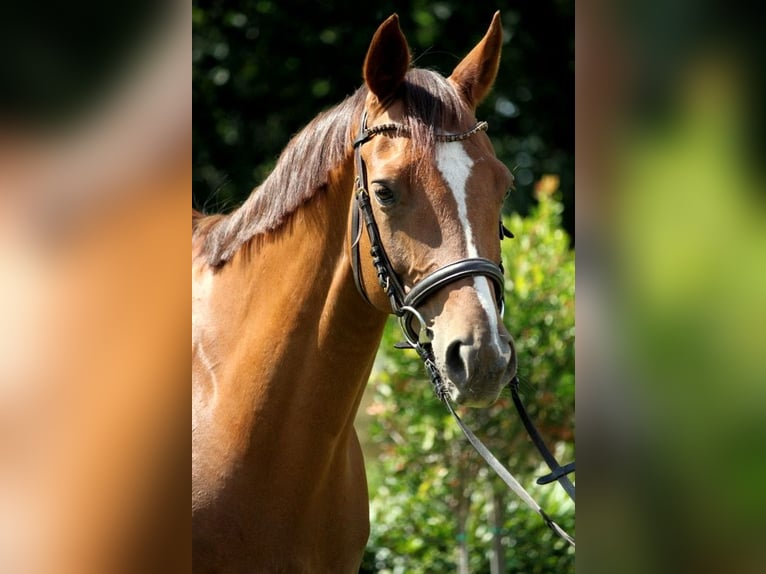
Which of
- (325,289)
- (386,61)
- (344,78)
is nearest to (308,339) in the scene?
(325,289)

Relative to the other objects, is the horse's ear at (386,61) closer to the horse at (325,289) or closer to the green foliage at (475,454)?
the horse at (325,289)

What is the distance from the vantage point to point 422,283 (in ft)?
6.79

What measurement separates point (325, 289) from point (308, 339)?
0.14 meters

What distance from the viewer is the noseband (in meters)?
2.02

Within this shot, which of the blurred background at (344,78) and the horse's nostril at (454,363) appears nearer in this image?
the horse's nostril at (454,363)

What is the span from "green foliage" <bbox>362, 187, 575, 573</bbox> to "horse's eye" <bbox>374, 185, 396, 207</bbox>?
2767 millimetres

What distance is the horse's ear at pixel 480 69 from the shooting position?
8.02ft

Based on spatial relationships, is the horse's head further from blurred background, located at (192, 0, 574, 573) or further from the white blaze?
blurred background, located at (192, 0, 574, 573)
